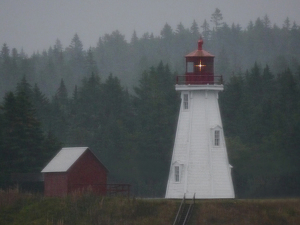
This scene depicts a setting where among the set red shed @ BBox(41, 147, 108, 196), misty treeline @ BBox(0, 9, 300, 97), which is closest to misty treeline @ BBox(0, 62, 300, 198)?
red shed @ BBox(41, 147, 108, 196)

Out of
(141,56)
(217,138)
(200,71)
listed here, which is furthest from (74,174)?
(141,56)

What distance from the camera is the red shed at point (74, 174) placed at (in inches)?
1970

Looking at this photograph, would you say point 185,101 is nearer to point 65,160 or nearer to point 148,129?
point 65,160

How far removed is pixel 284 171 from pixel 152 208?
27.4 m

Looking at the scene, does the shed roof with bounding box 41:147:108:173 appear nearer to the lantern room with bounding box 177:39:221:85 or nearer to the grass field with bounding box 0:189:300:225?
the grass field with bounding box 0:189:300:225

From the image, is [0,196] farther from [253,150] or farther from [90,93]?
[90,93]

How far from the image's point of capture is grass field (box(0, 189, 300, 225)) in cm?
4372

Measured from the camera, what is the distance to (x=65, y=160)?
51719mm

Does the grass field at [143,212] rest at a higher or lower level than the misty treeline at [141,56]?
lower

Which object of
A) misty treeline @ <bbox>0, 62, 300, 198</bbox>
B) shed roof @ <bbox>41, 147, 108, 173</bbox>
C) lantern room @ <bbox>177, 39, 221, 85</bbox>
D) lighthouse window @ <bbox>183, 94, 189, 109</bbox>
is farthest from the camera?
misty treeline @ <bbox>0, 62, 300, 198</bbox>

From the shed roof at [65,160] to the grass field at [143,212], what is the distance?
3.88 m

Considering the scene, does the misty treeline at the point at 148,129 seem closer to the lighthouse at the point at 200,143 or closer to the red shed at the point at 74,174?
the red shed at the point at 74,174

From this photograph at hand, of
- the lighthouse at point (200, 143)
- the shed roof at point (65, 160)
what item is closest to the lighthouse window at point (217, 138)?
the lighthouse at point (200, 143)

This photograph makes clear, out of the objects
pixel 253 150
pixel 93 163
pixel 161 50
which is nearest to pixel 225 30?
pixel 161 50
